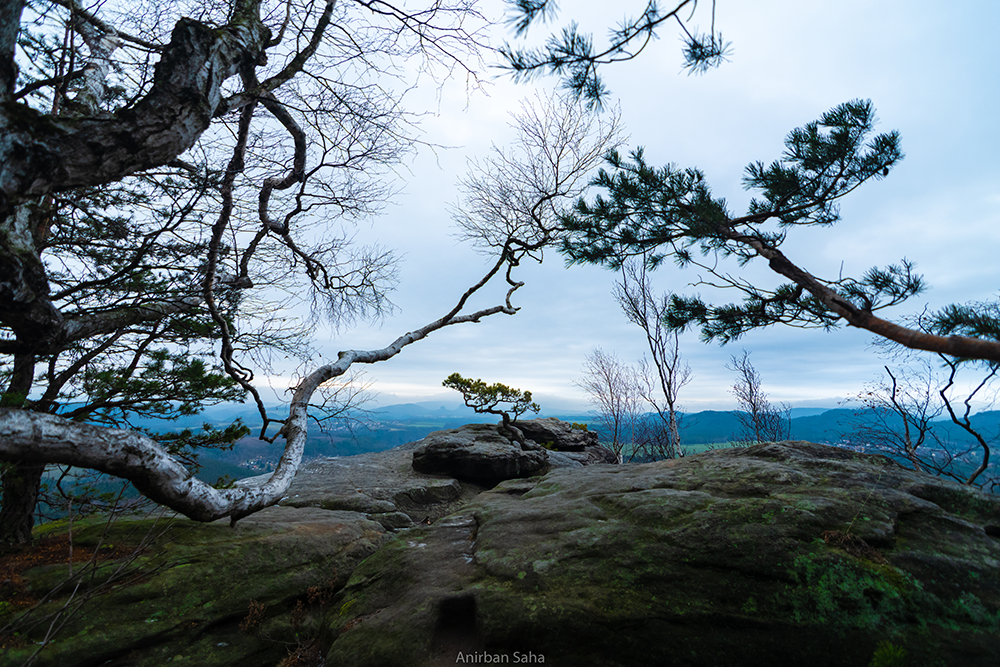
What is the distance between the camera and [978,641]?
237 centimetres

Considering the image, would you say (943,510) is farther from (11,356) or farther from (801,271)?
(11,356)

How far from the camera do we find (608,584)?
310cm

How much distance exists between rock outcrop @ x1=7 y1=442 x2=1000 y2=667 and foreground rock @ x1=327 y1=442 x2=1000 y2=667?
1cm

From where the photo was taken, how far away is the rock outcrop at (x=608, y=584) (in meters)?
2.63

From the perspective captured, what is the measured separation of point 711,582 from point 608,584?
78 cm

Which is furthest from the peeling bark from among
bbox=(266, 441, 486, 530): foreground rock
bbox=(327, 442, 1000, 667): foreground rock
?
bbox=(266, 441, 486, 530): foreground rock

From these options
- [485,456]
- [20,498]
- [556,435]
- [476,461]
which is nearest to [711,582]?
[20,498]

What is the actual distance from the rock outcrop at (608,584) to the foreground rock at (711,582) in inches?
0.5

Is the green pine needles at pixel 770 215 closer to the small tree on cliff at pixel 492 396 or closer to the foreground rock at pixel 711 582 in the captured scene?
the foreground rock at pixel 711 582

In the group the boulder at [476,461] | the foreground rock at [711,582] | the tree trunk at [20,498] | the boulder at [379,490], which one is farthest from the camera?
the boulder at [476,461]

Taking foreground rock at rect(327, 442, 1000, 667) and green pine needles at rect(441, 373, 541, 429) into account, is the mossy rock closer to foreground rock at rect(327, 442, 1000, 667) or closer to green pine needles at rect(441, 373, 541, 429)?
foreground rock at rect(327, 442, 1000, 667)

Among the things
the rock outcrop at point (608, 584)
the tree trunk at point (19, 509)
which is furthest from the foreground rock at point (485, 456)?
the tree trunk at point (19, 509)

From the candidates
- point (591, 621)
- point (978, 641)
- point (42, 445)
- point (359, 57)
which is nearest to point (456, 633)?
point (591, 621)

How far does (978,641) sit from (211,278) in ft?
23.0
